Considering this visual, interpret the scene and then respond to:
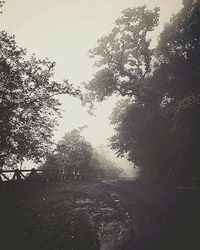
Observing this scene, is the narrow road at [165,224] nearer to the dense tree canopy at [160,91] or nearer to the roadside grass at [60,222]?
the roadside grass at [60,222]

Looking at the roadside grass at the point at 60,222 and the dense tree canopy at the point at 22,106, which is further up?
the dense tree canopy at the point at 22,106

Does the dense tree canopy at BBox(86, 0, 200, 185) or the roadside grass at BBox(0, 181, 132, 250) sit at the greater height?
the dense tree canopy at BBox(86, 0, 200, 185)

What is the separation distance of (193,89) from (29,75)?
15.7 metres

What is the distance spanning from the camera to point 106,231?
360 inches

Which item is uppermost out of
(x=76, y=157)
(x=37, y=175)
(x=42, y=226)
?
(x=76, y=157)

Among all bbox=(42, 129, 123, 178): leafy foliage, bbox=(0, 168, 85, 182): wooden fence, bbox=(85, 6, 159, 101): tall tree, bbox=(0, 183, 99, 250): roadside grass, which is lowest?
bbox=(0, 183, 99, 250): roadside grass

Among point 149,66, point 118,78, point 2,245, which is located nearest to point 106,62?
point 118,78

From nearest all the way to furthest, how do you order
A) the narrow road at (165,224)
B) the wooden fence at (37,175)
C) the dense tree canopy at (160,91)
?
1. the narrow road at (165,224)
2. the wooden fence at (37,175)
3. the dense tree canopy at (160,91)

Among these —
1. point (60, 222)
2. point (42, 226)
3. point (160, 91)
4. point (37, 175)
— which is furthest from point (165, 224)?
point (160, 91)

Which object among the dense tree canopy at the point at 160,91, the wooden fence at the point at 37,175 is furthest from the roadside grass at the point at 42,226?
the dense tree canopy at the point at 160,91

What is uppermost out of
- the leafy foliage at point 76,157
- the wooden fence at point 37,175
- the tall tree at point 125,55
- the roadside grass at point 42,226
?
the tall tree at point 125,55

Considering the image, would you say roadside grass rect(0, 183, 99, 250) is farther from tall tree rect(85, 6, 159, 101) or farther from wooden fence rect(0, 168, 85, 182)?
tall tree rect(85, 6, 159, 101)

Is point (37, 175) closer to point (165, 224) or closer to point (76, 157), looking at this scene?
point (165, 224)

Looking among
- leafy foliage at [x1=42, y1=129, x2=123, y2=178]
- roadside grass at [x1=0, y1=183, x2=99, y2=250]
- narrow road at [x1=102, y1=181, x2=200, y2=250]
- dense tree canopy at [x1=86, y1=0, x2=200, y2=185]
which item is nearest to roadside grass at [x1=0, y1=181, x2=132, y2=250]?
roadside grass at [x1=0, y1=183, x2=99, y2=250]
